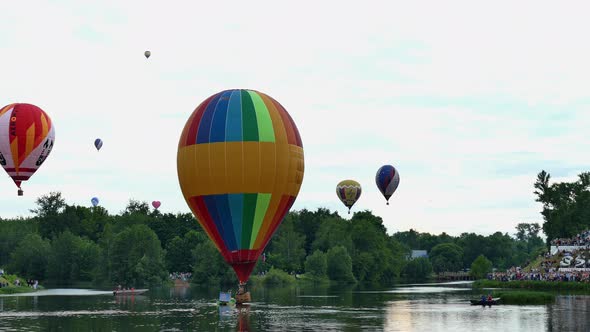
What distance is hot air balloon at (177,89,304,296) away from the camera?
246ft

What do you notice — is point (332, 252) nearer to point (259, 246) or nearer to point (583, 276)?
point (583, 276)

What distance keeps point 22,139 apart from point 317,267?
337ft

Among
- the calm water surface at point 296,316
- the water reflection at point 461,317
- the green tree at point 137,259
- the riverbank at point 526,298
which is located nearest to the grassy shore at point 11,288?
the green tree at point 137,259

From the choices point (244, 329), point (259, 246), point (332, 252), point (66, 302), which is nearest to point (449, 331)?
point (244, 329)

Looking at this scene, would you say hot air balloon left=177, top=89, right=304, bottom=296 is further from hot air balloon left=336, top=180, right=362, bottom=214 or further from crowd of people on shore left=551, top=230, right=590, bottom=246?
hot air balloon left=336, top=180, right=362, bottom=214

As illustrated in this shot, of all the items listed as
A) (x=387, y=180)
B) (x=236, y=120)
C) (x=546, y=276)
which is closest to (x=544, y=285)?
(x=546, y=276)

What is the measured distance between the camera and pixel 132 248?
6619 inches

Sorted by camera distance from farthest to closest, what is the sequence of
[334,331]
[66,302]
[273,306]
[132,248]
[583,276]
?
[132,248], [583,276], [66,302], [273,306], [334,331]

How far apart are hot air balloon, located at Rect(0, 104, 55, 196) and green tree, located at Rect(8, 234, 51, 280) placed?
327 ft

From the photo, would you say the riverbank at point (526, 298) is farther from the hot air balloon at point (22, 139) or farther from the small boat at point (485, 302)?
the hot air balloon at point (22, 139)

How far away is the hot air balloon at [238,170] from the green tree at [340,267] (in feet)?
362

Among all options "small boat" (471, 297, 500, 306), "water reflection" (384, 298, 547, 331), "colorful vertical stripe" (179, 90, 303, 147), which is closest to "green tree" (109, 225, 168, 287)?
"water reflection" (384, 298, 547, 331)

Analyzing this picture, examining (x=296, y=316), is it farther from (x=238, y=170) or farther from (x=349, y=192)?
(x=349, y=192)

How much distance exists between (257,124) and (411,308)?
27798 mm
